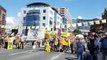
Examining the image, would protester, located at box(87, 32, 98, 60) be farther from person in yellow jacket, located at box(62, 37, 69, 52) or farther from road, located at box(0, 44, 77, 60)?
person in yellow jacket, located at box(62, 37, 69, 52)

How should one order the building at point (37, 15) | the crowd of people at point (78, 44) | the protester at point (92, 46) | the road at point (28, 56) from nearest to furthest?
the crowd of people at point (78, 44), the protester at point (92, 46), the road at point (28, 56), the building at point (37, 15)

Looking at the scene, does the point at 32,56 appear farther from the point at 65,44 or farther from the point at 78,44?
the point at 65,44

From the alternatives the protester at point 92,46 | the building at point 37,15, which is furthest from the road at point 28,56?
the building at point 37,15

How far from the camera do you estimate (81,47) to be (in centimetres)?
1742

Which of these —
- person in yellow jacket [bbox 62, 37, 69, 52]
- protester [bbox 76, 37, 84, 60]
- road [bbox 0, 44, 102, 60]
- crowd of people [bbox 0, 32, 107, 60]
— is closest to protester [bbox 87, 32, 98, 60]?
crowd of people [bbox 0, 32, 107, 60]

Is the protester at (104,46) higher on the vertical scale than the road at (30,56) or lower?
higher

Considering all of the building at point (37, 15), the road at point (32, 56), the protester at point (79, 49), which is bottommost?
the road at point (32, 56)

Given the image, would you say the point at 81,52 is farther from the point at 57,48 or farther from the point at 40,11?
the point at 40,11

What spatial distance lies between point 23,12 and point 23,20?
16.8 feet

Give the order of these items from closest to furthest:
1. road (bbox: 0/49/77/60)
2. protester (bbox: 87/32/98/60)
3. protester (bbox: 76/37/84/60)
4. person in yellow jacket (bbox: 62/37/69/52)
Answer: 1. protester (bbox: 87/32/98/60)
2. protester (bbox: 76/37/84/60)
3. road (bbox: 0/49/77/60)
4. person in yellow jacket (bbox: 62/37/69/52)

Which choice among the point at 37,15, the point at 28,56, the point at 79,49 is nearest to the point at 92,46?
the point at 79,49

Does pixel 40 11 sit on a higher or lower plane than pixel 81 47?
higher

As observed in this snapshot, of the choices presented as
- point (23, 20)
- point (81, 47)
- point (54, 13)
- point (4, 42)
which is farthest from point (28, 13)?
point (81, 47)

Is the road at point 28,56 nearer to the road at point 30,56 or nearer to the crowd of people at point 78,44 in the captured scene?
the road at point 30,56
